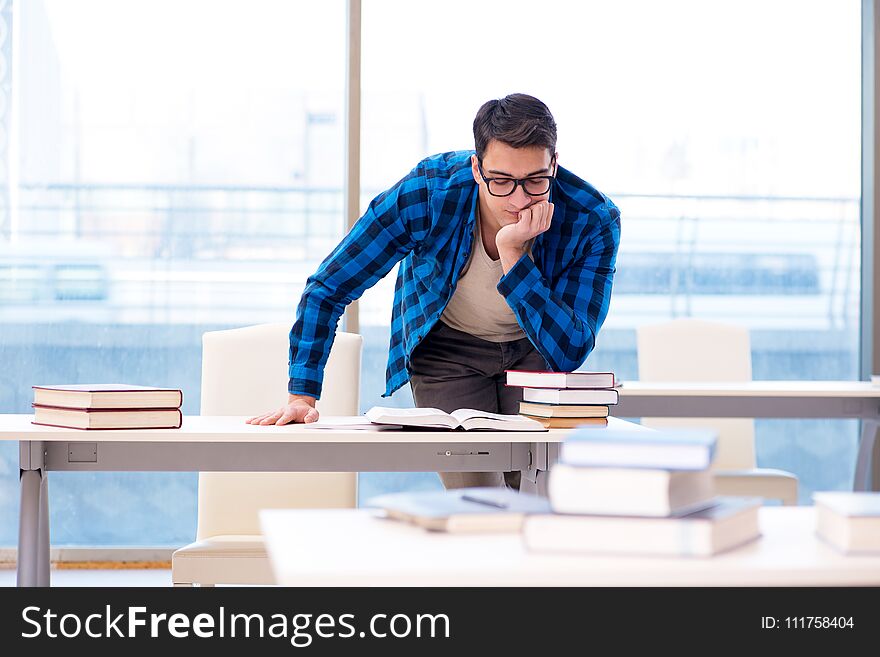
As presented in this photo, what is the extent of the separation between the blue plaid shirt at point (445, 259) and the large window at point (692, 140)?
1715 millimetres

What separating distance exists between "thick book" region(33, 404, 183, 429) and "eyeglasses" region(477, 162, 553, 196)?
80cm

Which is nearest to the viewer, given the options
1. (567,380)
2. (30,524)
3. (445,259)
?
(30,524)

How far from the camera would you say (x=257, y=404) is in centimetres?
261

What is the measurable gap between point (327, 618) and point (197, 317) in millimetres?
3143

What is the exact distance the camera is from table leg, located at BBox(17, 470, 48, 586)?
6.47 feet

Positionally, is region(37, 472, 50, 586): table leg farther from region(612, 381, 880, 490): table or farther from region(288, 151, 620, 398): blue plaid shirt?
region(612, 381, 880, 490): table

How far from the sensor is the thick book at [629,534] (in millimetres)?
966

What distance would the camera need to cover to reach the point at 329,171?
414 cm

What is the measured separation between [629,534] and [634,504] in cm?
3


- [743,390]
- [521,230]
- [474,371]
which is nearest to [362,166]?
[743,390]

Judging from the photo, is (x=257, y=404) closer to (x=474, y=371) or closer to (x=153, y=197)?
(x=474, y=371)

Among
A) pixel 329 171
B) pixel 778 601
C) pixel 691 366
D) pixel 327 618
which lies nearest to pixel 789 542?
pixel 778 601

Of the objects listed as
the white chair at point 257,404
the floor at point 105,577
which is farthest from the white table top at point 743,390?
the floor at point 105,577

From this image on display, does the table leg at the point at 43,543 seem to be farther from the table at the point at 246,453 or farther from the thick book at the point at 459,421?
the thick book at the point at 459,421
